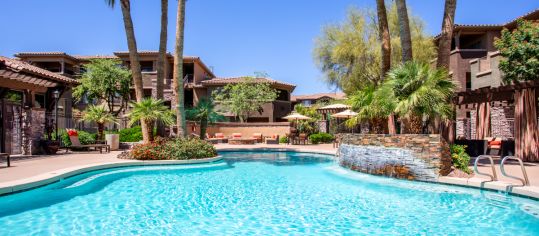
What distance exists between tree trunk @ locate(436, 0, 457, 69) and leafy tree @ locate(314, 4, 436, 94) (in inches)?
472

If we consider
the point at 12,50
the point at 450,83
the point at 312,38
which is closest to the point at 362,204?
the point at 450,83

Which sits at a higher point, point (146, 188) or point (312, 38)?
point (312, 38)

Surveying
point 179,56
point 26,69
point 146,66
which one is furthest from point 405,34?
point 146,66

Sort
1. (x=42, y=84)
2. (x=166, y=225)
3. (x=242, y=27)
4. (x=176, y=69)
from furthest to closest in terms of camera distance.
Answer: (x=242, y=27)
(x=42, y=84)
(x=176, y=69)
(x=166, y=225)

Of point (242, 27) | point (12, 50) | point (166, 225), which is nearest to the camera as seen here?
point (166, 225)

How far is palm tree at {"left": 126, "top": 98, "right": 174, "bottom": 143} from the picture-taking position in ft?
48.4

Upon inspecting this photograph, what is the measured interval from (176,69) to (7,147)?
775 cm

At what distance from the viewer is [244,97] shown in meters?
36.2

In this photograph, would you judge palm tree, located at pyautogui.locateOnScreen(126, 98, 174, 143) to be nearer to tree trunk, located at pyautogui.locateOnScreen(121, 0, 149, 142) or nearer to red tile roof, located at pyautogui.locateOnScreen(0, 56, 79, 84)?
tree trunk, located at pyautogui.locateOnScreen(121, 0, 149, 142)

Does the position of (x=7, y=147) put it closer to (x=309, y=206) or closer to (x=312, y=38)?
(x=309, y=206)

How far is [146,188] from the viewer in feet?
31.1

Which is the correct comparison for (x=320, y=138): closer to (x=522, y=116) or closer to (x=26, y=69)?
(x=522, y=116)

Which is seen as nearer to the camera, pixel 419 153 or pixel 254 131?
pixel 419 153

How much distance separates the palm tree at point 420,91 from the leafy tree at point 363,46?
13651 millimetres
